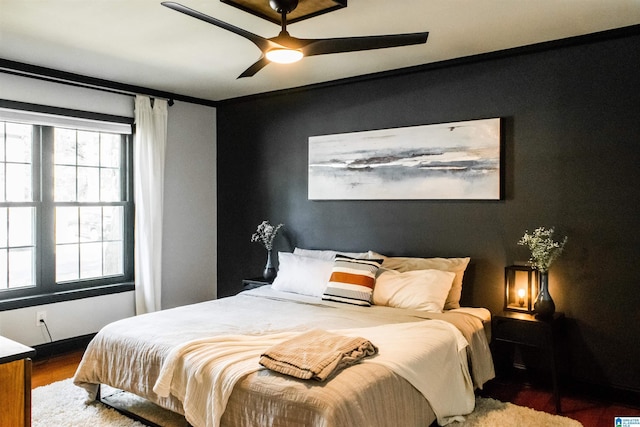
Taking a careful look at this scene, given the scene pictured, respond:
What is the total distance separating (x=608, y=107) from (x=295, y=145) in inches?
108

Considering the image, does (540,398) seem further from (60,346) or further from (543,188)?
(60,346)

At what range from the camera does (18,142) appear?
420cm

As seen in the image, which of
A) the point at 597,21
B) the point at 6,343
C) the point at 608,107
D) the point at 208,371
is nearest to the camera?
the point at 6,343

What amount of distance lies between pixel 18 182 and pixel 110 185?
0.82 metres

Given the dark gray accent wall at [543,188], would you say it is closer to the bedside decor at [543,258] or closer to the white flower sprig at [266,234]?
the bedside decor at [543,258]

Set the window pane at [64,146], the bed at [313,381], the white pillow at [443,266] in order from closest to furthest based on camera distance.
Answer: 1. the bed at [313,381]
2. the white pillow at [443,266]
3. the window pane at [64,146]

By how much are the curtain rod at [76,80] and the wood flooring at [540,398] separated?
7.82 feet

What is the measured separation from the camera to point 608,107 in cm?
338

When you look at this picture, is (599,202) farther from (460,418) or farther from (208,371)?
(208,371)

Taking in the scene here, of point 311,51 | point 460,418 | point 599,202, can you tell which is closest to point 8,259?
point 311,51

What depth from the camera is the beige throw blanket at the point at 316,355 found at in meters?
2.33

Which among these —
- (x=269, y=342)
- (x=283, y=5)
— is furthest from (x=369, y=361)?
(x=283, y=5)

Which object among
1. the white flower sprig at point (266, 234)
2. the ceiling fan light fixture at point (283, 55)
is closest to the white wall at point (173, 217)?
the white flower sprig at point (266, 234)

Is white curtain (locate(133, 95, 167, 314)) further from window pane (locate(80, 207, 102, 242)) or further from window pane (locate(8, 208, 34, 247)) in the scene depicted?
window pane (locate(8, 208, 34, 247))
